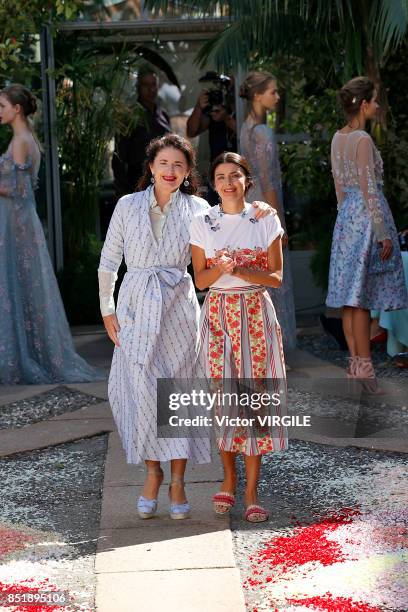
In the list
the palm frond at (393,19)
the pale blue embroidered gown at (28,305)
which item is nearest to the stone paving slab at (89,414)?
the pale blue embroidered gown at (28,305)

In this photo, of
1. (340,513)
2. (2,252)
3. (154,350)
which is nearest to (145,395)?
(154,350)

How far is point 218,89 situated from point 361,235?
15.3 feet

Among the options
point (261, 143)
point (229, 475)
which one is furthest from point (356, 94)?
point (229, 475)

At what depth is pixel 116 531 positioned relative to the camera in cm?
441

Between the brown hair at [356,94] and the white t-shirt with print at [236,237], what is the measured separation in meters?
2.22

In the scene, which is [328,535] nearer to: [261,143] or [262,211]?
[262,211]

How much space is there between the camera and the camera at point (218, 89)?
35.2 ft

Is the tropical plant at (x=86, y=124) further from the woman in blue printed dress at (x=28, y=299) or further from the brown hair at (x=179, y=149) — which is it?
the brown hair at (x=179, y=149)

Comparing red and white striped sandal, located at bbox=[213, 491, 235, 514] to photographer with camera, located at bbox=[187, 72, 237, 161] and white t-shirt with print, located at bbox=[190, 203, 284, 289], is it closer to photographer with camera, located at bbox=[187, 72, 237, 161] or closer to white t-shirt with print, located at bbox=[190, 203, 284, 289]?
white t-shirt with print, located at bbox=[190, 203, 284, 289]

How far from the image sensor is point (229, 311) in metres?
4.50

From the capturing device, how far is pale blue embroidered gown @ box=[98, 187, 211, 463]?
446cm

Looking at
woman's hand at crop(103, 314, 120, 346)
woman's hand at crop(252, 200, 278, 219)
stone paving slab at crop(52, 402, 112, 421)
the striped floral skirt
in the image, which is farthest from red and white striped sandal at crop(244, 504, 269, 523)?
stone paving slab at crop(52, 402, 112, 421)

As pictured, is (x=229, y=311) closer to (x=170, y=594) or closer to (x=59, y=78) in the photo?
(x=170, y=594)

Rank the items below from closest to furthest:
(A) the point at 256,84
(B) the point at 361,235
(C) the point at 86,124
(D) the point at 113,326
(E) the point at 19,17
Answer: (D) the point at 113,326
(B) the point at 361,235
(A) the point at 256,84
(E) the point at 19,17
(C) the point at 86,124
